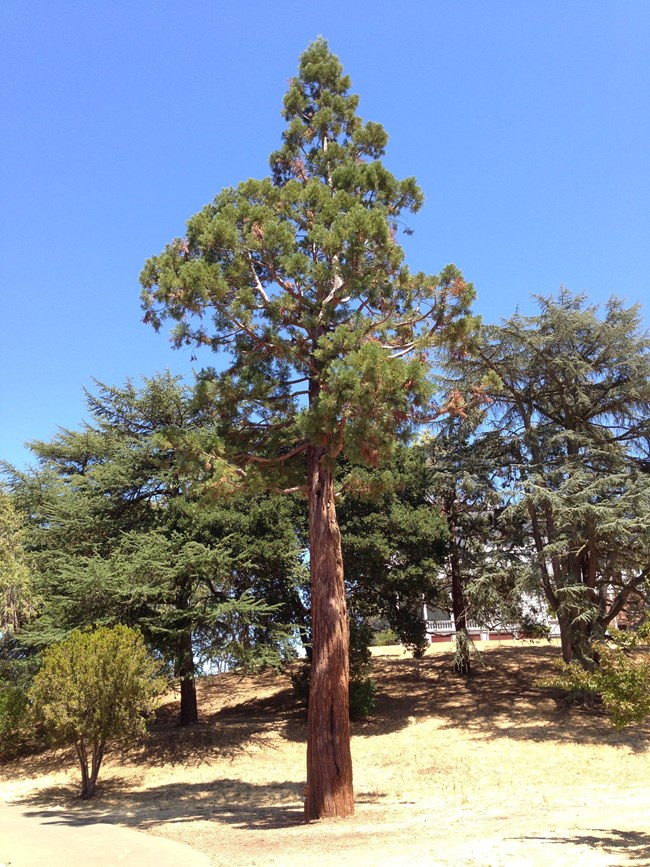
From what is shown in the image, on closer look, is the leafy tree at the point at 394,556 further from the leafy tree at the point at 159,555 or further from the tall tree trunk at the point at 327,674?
the tall tree trunk at the point at 327,674

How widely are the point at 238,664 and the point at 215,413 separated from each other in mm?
10642

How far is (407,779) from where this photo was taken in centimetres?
1655

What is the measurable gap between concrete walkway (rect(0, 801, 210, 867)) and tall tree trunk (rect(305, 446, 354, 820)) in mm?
2508

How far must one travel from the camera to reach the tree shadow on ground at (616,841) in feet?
24.8

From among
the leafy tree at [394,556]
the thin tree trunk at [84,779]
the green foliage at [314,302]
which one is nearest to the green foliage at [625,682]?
the green foliage at [314,302]

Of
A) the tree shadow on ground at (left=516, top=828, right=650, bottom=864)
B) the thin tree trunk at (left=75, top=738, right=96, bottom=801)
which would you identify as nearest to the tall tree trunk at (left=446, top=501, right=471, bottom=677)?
the thin tree trunk at (left=75, top=738, right=96, bottom=801)

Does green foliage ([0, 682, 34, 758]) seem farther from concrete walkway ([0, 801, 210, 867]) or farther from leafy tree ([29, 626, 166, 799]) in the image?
concrete walkway ([0, 801, 210, 867])

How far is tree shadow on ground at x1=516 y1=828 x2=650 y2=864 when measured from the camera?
757cm

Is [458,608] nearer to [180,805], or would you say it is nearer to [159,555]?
[159,555]

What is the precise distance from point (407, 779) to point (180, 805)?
18.2ft

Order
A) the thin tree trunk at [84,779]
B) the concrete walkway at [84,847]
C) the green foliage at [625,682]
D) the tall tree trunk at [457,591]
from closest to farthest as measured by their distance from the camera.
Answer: the green foliage at [625,682] < the concrete walkway at [84,847] < the thin tree trunk at [84,779] < the tall tree trunk at [457,591]

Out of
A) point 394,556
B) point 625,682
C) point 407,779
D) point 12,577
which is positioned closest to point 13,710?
point 12,577

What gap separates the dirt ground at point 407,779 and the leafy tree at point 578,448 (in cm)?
347

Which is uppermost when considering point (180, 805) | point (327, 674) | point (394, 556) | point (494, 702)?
point (394, 556)
